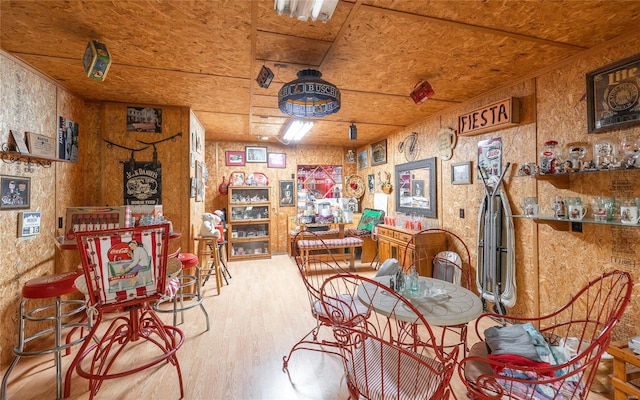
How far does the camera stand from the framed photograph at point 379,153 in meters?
5.72

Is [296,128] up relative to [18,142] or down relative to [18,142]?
up

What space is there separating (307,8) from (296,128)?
10.6 feet

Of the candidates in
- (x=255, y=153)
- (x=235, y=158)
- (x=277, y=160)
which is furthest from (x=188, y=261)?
(x=277, y=160)

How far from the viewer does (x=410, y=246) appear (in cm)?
398

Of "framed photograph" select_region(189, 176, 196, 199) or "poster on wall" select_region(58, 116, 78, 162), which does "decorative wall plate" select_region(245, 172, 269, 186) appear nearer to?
"framed photograph" select_region(189, 176, 196, 199)

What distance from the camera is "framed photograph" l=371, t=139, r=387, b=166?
572 cm

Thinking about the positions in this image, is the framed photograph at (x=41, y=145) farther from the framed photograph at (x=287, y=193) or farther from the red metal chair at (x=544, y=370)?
the framed photograph at (x=287, y=193)

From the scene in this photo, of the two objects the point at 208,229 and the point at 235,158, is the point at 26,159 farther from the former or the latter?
the point at 235,158

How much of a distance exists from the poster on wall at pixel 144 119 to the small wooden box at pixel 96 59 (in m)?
1.52

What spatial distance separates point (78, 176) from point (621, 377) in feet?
17.6

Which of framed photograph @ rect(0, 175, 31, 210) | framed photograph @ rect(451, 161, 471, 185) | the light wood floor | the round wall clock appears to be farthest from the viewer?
the round wall clock

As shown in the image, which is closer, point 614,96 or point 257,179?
point 614,96

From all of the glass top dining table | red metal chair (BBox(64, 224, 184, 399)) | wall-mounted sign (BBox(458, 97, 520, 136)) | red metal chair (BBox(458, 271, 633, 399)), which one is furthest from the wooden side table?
red metal chair (BBox(64, 224, 184, 399))

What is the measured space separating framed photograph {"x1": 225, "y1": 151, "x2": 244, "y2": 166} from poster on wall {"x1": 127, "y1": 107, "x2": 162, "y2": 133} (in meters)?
2.60
